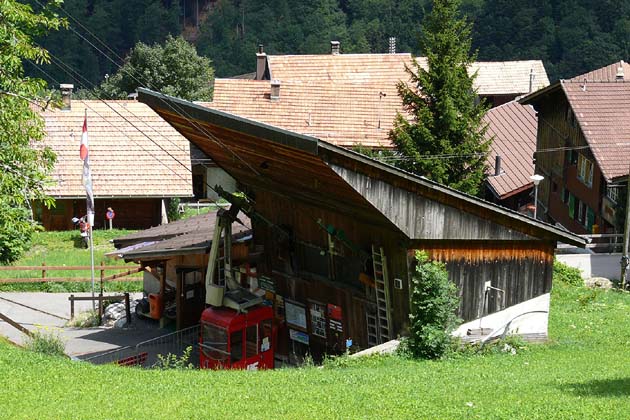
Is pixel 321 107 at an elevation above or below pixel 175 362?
above

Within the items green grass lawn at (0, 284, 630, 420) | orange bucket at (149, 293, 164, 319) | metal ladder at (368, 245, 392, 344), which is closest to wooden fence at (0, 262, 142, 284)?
orange bucket at (149, 293, 164, 319)

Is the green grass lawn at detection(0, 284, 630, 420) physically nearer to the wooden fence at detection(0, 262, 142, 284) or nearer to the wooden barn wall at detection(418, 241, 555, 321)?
the wooden barn wall at detection(418, 241, 555, 321)

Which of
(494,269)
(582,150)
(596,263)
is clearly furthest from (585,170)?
(494,269)

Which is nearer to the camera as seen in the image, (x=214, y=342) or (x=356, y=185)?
(x=356, y=185)

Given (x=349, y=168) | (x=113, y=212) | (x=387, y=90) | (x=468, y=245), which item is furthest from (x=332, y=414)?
(x=387, y=90)

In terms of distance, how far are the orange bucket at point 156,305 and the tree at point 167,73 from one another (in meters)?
51.3

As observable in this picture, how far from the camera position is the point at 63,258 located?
137ft

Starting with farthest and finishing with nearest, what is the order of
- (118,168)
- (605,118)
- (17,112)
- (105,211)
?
(118,168) → (105,211) → (605,118) → (17,112)

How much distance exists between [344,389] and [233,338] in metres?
7.69

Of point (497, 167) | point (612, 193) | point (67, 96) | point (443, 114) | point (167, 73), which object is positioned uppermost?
point (167, 73)

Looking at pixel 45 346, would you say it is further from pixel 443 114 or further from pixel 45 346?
pixel 443 114

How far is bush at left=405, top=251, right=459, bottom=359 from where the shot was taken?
23.1m

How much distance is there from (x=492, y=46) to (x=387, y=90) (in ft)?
213

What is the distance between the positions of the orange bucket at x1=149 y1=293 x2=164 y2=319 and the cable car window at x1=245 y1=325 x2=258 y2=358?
20.6 feet
